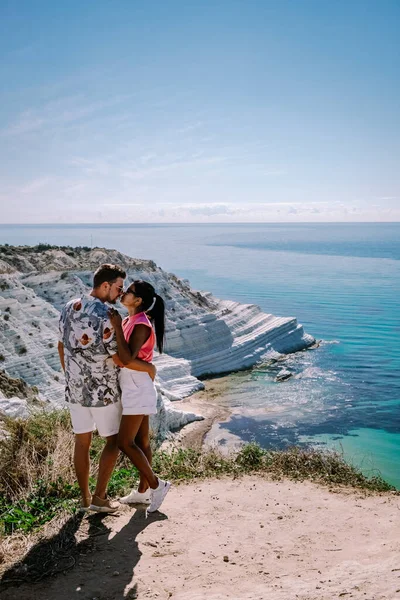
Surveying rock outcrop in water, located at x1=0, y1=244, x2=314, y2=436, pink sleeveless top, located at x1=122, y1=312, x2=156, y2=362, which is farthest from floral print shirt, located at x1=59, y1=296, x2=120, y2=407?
rock outcrop in water, located at x1=0, y1=244, x2=314, y2=436

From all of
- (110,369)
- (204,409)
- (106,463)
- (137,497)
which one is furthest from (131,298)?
(204,409)

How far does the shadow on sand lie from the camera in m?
3.78

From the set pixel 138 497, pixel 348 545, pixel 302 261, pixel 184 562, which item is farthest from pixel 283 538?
pixel 302 261

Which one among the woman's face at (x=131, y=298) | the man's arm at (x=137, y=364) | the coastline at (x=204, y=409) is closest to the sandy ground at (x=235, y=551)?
the man's arm at (x=137, y=364)

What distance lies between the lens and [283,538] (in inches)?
191

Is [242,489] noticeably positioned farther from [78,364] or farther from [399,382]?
[399,382]

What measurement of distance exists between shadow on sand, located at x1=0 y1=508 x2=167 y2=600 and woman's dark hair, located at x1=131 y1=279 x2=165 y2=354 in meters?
1.72

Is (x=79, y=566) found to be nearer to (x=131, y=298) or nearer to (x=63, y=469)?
(x=63, y=469)

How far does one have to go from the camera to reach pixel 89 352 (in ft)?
14.8

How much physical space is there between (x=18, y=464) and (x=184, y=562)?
255 centimetres

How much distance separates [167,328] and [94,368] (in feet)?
68.0

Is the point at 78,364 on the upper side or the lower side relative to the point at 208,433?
upper

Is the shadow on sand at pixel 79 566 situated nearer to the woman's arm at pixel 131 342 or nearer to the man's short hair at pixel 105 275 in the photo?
the woman's arm at pixel 131 342

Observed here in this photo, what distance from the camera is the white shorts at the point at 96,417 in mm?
4699
